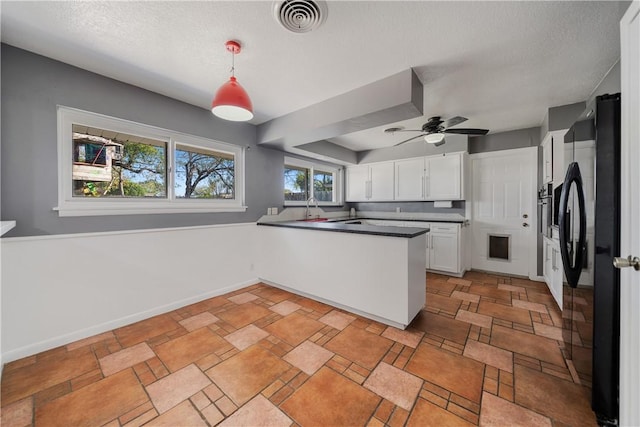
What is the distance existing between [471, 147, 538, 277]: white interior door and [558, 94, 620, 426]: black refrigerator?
283cm

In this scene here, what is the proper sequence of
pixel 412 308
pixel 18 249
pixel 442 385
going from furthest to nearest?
pixel 412 308 < pixel 18 249 < pixel 442 385

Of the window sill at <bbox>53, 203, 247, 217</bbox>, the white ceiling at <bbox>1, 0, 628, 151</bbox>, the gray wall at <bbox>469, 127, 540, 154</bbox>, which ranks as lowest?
the window sill at <bbox>53, 203, 247, 217</bbox>

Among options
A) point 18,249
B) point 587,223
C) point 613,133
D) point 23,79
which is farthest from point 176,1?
point 587,223

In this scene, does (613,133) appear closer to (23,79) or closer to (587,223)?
(587,223)

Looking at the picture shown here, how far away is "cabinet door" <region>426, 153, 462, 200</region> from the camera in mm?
4129

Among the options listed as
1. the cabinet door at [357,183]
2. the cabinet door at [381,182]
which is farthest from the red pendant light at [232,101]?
the cabinet door at [357,183]

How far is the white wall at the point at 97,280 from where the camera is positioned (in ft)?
6.23

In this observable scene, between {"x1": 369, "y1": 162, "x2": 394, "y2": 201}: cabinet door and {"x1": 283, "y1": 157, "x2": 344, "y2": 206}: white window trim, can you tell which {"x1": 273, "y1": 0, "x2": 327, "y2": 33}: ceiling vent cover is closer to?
{"x1": 283, "y1": 157, "x2": 344, "y2": 206}: white window trim

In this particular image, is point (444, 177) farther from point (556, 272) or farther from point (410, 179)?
point (556, 272)

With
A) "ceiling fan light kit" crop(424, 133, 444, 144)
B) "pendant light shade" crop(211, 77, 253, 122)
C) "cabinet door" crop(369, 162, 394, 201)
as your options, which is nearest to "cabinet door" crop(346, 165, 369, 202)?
"cabinet door" crop(369, 162, 394, 201)

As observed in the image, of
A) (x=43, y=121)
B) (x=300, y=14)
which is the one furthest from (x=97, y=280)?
(x=300, y=14)

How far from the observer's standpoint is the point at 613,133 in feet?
3.91

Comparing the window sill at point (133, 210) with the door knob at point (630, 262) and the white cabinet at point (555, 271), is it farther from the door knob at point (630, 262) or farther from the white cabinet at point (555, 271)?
the white cabinet at point (555, 271)

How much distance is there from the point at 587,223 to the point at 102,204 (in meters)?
3.78
